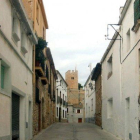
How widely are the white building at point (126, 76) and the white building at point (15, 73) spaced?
432 cm

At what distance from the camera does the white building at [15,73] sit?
9688 millimetres

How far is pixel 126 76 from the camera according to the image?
588 inches

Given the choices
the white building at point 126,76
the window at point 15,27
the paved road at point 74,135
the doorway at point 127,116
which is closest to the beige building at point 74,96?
the paved road at point 74,135

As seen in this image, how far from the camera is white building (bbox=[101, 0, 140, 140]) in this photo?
492 inches

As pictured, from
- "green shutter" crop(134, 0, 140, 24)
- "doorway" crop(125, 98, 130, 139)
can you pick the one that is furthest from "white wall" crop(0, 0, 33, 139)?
"doorway" crop(125, 98, 130, 139)

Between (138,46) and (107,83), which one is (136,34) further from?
(107,83)

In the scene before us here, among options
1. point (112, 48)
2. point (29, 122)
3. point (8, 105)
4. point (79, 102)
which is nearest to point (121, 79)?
point (112, 48)

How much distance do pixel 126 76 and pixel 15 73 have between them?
5579mm

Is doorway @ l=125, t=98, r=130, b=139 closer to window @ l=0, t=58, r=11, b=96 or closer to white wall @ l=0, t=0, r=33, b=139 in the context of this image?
white wall @ l=0, t=0, r=33, b=139

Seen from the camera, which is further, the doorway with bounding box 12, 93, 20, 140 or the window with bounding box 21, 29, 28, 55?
the window with bounding box 21, 29, 28, 55

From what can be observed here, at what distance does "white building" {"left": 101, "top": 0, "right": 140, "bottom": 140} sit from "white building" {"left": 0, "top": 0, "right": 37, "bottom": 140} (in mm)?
4318

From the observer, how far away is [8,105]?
33.7 feet

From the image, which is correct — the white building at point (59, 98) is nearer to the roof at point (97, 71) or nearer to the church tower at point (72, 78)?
the roof at point (97, 71)

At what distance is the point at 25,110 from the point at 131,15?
20.0ft
